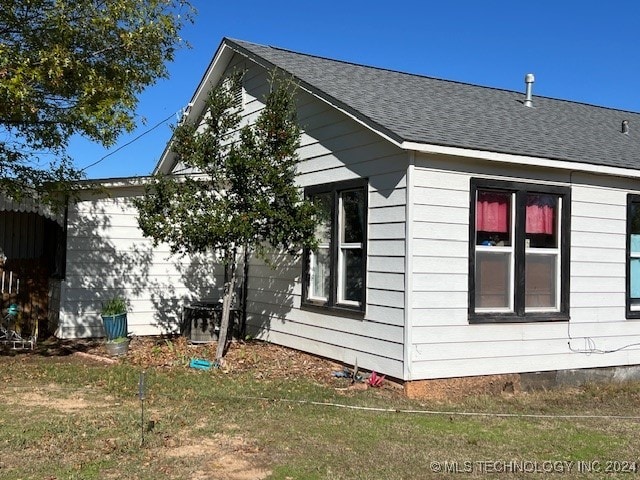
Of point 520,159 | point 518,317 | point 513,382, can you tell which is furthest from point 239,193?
point 513,382

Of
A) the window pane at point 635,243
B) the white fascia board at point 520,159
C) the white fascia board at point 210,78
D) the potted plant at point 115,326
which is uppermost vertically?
the white fascia board at point 210,78

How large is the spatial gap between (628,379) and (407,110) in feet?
16.9

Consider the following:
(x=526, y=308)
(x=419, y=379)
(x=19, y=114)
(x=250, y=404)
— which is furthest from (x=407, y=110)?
(x=19, y=114)

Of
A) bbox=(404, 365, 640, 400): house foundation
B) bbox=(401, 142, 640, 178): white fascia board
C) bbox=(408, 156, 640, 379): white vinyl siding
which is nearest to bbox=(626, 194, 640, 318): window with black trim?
bbox=(408, 156, 640, 379): white vinyl siding

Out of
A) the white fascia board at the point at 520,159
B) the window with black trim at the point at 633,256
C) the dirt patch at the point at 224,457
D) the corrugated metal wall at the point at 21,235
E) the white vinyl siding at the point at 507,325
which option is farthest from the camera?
the corrugated metal wall at the point at 21,235

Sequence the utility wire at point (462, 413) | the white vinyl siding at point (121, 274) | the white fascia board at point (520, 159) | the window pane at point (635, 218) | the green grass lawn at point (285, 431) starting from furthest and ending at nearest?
the white vinyl siding at point (121, 274) → the window pane at point (635, 218) → the white fascia board at point (520, 159) → the utility wire at point (462, 413) → the green grass lawn at point (285, 431)

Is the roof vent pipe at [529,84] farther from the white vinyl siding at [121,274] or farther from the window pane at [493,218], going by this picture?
the white vinyl siding at [121,274]

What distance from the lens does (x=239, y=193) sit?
9.12m

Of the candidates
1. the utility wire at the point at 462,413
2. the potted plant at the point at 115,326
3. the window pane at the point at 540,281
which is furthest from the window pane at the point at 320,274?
the potted plant at the point at 115,326

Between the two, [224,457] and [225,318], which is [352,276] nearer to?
[225,318]

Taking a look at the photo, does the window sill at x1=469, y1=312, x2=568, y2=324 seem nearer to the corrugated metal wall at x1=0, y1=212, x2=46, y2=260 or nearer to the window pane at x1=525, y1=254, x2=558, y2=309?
A: the window pane at x1=525, y1=254, x2=558, y2=309

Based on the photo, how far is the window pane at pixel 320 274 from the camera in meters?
9.75

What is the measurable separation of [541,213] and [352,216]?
262 cm

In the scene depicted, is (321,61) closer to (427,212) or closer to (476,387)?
(427,212)
